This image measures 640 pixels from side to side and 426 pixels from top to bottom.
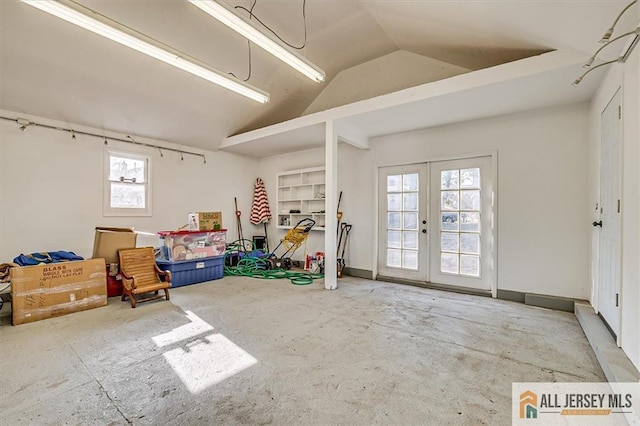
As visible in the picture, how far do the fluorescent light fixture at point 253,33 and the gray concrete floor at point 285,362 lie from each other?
2.86 metres

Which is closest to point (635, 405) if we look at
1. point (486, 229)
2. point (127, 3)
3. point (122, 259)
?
point (486, 229)

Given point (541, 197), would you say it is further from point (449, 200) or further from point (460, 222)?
point (449, 200)

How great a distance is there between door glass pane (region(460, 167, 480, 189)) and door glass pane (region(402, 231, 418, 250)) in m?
1.15

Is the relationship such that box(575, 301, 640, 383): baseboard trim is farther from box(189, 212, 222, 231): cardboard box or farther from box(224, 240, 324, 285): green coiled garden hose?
box(189, 212, 222, 231): cardboard box

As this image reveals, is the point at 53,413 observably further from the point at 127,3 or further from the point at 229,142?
the point at 229,142

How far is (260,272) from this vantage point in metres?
5.59

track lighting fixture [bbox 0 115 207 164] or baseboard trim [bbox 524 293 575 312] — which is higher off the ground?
track lighting fixture [bbox 0 115 207 164]

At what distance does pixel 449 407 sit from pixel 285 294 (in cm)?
282

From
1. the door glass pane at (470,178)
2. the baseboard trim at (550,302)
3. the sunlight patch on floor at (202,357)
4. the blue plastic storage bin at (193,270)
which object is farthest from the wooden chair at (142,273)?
the baseboard trim at (550,302)

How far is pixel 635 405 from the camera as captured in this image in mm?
1617

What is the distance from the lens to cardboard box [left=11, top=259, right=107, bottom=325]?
3.11m

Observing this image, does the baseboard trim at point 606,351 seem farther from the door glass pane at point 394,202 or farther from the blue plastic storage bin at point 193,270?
the blue plastic storage bin at point 193,270

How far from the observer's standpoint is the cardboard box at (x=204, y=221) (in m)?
4.74

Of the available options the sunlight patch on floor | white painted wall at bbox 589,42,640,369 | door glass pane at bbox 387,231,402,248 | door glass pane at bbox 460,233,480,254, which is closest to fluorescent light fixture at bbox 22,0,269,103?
the sunlight patch on floor
